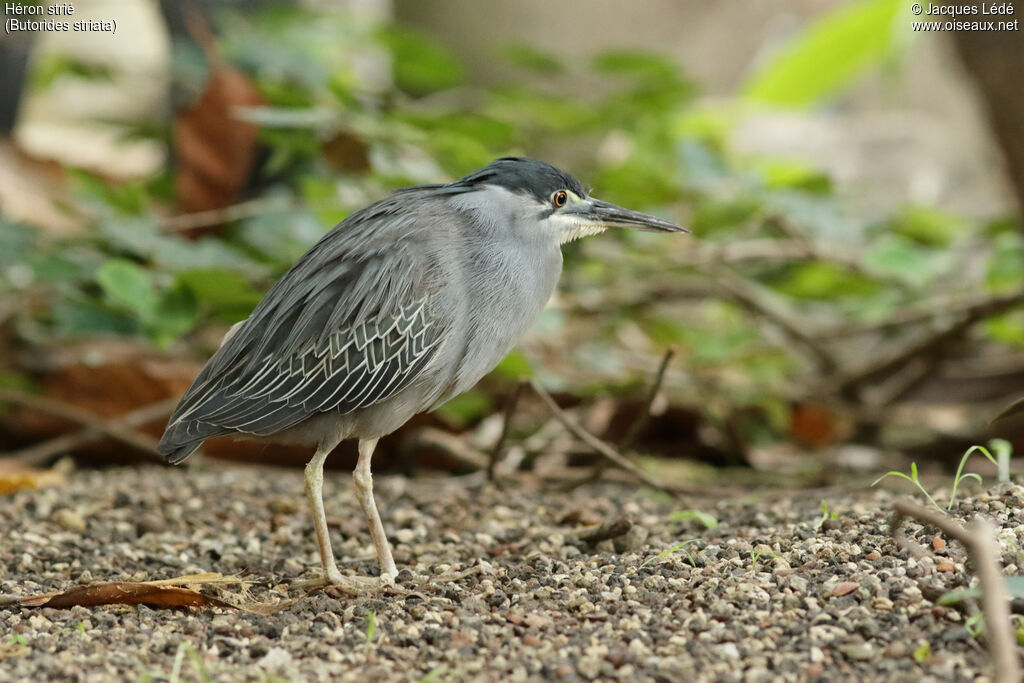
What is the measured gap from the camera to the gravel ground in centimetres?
246

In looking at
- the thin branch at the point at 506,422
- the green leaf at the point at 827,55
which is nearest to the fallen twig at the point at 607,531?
the thin branch at the point at 506,422

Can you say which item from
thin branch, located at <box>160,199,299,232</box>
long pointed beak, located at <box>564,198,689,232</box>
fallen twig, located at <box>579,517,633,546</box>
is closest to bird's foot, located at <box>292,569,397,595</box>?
fallen twig, located at <box>579,517,633,546</box>

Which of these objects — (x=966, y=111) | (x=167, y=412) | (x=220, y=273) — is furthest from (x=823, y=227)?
(x=966, y=111)

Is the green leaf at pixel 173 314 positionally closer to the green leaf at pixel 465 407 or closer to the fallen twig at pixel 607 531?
the green leaf at pixel 465 407

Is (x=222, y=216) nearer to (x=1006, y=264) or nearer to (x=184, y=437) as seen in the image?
(x=184, y=437)

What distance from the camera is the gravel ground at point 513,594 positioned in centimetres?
246

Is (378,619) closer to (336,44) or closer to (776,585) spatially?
(776,585)

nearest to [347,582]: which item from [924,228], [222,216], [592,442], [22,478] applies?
[592,442]

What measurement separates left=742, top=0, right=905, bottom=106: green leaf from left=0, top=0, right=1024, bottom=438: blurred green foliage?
40cm

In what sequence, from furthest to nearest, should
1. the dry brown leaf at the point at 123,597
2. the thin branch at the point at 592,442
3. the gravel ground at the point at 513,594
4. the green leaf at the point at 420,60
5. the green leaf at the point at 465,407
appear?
1. the green leaf at the point at 420,60
2. the green leaf at the point at 465,407
3. the thin branch at the point at 592,442
4. the dry brown leaf at the point at 123,597
5. the gravel ground at the point at 513,594

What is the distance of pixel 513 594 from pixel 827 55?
6954 millimetres

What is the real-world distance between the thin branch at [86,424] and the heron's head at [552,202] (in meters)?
2.14

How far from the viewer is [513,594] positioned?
305 centimetres

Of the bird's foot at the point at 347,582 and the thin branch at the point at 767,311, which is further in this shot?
the thin branch at the point at 767,311
